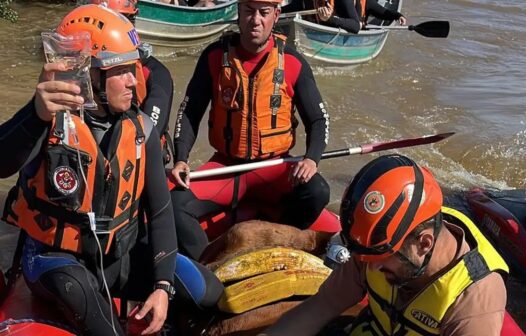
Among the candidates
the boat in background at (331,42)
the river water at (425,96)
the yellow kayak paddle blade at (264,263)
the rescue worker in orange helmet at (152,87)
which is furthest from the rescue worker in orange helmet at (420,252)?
the boat in background at (331,42)

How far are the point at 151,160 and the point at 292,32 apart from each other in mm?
5969

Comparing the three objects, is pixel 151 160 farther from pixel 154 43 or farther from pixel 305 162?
pixel 154 43

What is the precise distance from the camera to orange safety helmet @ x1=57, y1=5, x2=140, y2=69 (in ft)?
7.86

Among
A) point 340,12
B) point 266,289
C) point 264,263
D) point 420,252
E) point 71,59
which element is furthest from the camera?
point 340,12

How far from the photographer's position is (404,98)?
27.8 ft

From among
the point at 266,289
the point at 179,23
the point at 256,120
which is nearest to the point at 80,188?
the point at 266,289

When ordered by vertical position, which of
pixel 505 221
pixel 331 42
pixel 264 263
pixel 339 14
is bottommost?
pixel 331 42

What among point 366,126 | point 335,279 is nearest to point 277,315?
point 335,279

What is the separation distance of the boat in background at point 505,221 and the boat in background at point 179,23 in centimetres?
506

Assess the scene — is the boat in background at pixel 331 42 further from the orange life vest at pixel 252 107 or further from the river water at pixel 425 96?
the orange life vest at pixel 252 107

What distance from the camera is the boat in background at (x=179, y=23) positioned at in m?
8.72

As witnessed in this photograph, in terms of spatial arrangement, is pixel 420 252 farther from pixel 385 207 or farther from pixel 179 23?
pixel 179 23

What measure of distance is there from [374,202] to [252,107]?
180cm

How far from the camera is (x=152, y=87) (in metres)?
3.74
